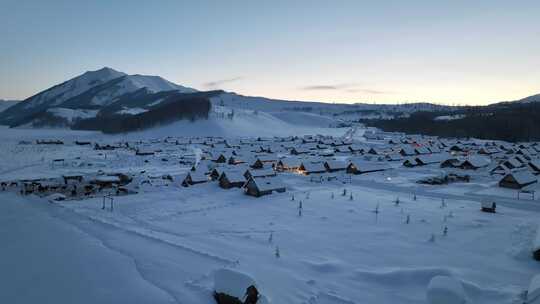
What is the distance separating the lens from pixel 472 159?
1758 inches

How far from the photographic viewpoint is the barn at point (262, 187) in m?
28.4

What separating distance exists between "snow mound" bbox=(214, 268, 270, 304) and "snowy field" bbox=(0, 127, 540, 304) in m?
0.76

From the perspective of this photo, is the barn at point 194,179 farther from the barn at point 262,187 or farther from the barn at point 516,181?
the barn at point 516,181

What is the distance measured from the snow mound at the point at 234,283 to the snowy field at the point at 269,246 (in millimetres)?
759

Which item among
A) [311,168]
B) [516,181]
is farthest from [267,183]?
[516,181]

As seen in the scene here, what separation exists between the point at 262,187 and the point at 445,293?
19130mm

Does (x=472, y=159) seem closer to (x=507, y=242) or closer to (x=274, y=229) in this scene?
(x=507, y=242)

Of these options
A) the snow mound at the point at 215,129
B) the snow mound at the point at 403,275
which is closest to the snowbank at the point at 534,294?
the snow mound at the point at 403,275

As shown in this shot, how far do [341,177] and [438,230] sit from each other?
20121 millimetres

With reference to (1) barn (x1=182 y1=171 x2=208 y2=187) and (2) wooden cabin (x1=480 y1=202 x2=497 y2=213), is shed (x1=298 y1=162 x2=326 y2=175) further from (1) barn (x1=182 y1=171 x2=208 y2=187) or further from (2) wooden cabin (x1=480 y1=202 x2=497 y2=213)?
(2) wooden cabin (x1=480 y1=202 x2=497 y2=213)

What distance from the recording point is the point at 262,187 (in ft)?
93.7

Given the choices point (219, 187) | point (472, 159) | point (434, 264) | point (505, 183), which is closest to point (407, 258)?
point (434, 264)

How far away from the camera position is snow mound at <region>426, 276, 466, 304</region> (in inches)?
402

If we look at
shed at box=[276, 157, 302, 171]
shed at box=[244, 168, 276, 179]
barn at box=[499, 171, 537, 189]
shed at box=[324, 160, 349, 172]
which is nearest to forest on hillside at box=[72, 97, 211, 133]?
shed at box=[276, 157, 302, 171]
